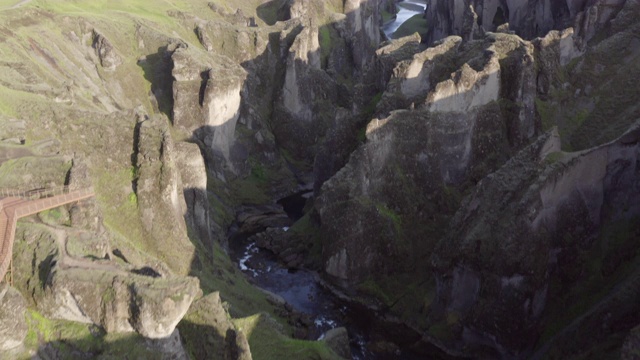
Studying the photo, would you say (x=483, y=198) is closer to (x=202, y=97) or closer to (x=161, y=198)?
(x=161, y=198)

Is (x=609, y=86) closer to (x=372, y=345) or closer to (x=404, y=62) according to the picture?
(x=404, y=62)

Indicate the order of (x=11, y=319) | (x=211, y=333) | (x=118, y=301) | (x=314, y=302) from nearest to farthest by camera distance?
(x=11, y=319)
(x=118, y=301)
(x=211, y=333)
(x=314, y=302)

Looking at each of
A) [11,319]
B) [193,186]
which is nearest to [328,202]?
[193,186]

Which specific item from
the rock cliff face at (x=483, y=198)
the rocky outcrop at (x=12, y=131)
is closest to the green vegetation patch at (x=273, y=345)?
the rock cliff face at (x=483, y=198)

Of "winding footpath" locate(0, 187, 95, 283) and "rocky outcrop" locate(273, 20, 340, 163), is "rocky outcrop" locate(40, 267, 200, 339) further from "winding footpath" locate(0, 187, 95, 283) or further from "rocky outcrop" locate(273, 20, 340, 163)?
"rocky outcrop" locate(273, 20, 340, 163)

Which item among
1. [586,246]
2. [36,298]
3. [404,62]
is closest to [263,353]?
[36,298]

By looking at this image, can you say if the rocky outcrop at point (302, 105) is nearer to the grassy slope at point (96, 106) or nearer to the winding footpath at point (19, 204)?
the grassy slope at point (96, 106)

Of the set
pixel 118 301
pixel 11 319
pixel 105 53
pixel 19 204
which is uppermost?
pixel 19 204
